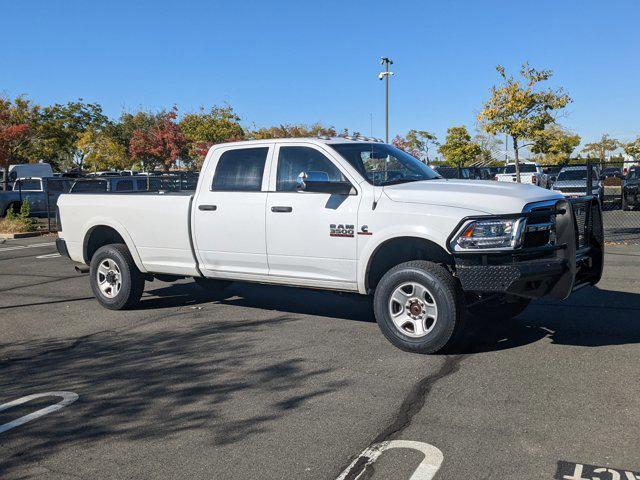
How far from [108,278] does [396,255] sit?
392 cm

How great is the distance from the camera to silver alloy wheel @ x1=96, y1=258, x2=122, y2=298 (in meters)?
8.37

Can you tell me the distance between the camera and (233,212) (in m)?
7.19

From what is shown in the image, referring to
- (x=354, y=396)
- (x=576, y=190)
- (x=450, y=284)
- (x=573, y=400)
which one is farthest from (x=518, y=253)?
(x=576, y=190)

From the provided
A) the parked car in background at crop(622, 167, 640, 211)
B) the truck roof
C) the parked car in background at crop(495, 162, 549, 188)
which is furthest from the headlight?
the parked car in background at crop(622, 167, 640, 211)

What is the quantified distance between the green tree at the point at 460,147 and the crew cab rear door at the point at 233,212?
157ft

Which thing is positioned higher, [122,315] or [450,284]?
[450,284]

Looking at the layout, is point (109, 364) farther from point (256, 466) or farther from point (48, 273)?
point (48, 273)

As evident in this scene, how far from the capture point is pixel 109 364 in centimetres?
598

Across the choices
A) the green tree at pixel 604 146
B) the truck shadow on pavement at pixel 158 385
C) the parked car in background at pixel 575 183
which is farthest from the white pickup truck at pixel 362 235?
Answer: the green tree at pixel 604 146

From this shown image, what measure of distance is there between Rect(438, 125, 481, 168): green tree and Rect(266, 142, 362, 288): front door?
48186 millimetres

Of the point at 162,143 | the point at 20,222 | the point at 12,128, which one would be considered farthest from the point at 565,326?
the point at 162,143

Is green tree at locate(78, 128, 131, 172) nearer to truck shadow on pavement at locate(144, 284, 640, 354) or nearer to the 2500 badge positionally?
truck shadow on pavement at locate(144, 284, 640, 354)

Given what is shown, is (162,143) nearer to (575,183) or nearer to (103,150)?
(103,150)

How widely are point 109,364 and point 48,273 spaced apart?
22.0 feet
